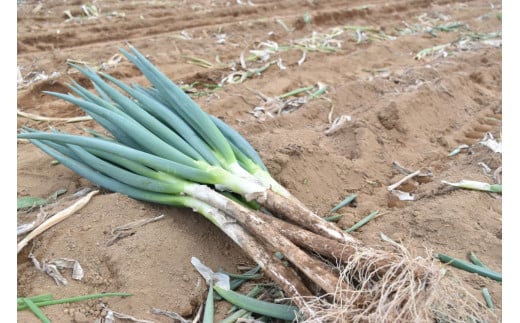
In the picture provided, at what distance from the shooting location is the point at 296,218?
160cm

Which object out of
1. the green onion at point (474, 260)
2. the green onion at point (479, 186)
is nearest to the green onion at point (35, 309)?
the green onion at point (474, 260)

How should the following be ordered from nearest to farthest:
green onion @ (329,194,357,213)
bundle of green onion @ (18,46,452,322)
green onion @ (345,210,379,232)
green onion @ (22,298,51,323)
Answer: green onion @ (22,298,51,323) → bundle of green onion @ (18,46,452,322) → green onion @ (345,210,379,232) → green onion @ (329,194,357,213)

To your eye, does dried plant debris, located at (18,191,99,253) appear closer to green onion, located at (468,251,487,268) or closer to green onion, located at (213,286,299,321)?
green onion, located at (213,286,299,321)

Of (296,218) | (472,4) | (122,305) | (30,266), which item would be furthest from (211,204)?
(472,4)

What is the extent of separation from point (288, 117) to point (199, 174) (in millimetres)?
1315

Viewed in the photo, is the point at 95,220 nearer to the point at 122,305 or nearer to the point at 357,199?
the point at 122,305

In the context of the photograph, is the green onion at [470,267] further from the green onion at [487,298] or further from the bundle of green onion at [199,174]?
the bundle of green onion at [199,174]

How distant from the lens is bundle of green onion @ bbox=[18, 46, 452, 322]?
149cm

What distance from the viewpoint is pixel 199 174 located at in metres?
1.72

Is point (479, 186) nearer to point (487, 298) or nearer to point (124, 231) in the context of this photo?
point (487, 298)

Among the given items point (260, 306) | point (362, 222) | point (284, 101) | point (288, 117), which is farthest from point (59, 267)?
point (284, 101)

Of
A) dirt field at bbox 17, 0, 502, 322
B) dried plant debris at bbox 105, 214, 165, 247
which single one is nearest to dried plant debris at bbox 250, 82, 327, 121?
dirt field at bbox 17, 0, 502, 322

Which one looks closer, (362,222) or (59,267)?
(59,267)

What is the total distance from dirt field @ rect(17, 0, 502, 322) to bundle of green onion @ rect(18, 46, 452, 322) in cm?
15
